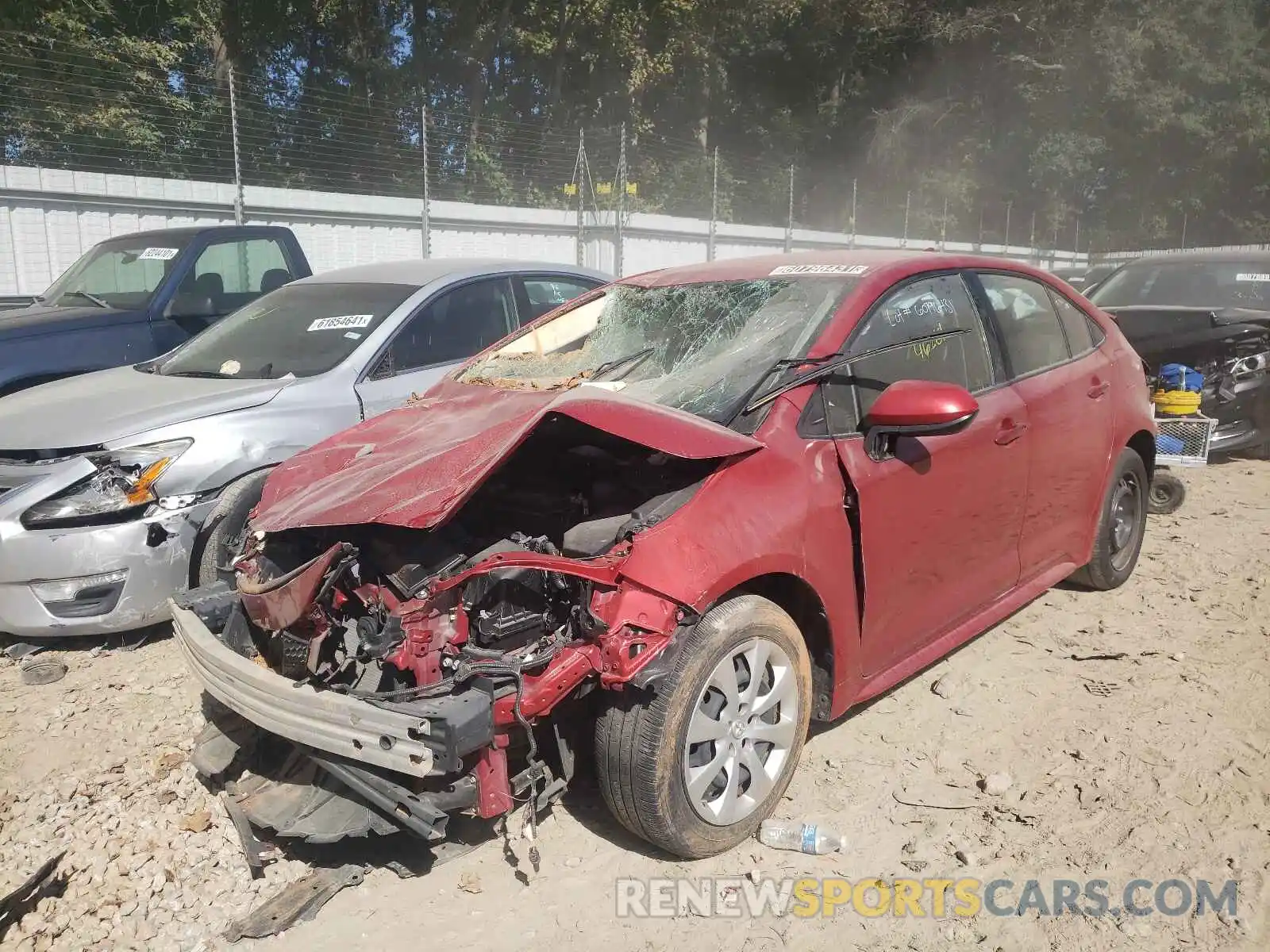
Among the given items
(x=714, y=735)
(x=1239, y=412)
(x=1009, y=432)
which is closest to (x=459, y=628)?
(x=714, y=735)

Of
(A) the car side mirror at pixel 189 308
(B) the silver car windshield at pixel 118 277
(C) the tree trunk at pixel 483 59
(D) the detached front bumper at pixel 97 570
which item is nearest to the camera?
(D) the detached front bumper at pixel 97 570

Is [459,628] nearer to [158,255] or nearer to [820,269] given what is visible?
[820,269]

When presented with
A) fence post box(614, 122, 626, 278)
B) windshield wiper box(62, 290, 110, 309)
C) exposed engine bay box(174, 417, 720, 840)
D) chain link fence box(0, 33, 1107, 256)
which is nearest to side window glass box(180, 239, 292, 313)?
windshield wiper box(62, 290, 110, 309)

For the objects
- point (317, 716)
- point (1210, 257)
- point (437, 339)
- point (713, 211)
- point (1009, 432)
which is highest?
point (713, 211)

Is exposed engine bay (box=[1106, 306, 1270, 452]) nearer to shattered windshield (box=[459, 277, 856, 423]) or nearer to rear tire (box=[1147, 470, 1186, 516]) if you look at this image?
rear tire (box=[1147, 470, 1186, 516])

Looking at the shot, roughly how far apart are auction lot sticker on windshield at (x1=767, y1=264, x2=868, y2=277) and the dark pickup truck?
4.67 meters

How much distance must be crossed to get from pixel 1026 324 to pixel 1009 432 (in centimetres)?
65

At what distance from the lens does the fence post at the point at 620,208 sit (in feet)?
50.4

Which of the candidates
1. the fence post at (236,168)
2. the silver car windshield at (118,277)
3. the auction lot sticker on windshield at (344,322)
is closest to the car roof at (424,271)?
the auction lot sticker on windshield at (344,322)

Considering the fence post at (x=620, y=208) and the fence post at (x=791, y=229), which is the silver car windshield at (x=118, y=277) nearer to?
the fence post at (x=620, y=208)

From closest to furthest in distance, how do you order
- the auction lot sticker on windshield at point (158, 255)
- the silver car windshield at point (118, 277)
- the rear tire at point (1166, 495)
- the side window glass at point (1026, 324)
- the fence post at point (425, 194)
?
1. the side window glass at point (1026, 324)
2. the rear tire at point (1166, 495)
3. the silver car windshield at point (118, 277)
4. the auction lot sticker on windshield at point (158, 255)
5. the fence post at point (425, 194)

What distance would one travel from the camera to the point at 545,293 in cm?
608

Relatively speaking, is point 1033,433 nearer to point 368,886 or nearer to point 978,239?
point 368,886

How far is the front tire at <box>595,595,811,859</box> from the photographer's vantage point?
2.62 metres
